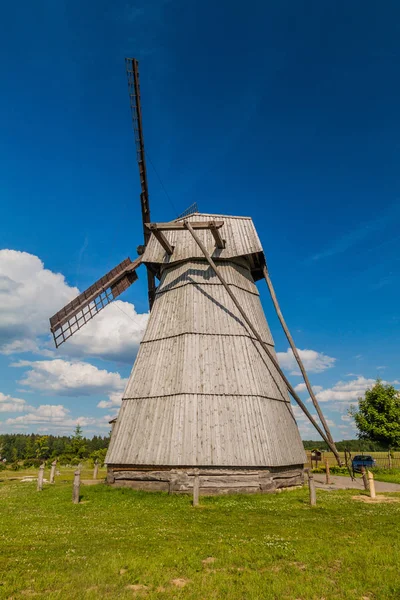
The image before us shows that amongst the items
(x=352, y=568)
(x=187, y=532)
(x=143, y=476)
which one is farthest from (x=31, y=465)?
(x=352, y=568)

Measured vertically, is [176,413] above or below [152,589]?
above

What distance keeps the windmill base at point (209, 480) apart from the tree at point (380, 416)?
2171cm

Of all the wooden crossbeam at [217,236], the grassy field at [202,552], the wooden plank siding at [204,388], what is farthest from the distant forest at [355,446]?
the grassy field at [202,552]

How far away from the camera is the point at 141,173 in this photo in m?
24.5

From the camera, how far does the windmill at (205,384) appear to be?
52.1 feet

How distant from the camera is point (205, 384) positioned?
17.6m

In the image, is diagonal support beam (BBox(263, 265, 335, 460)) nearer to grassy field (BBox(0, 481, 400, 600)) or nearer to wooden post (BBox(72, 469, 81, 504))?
grassy field (BBox(0, 481, 400, 600))

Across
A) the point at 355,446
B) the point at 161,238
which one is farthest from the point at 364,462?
the point at 355,446

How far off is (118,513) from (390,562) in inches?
329

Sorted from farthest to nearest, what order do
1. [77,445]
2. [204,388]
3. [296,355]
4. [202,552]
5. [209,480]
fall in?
[77,445] < [296,355] < [204,388] < [209,480] < [202,552]

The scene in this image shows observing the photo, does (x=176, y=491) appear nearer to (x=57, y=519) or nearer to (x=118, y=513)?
(x=118, y=513)

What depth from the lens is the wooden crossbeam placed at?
20.3m

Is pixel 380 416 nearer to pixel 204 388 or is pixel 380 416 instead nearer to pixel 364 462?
pixel 364 462

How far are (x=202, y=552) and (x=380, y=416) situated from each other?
103 feet
